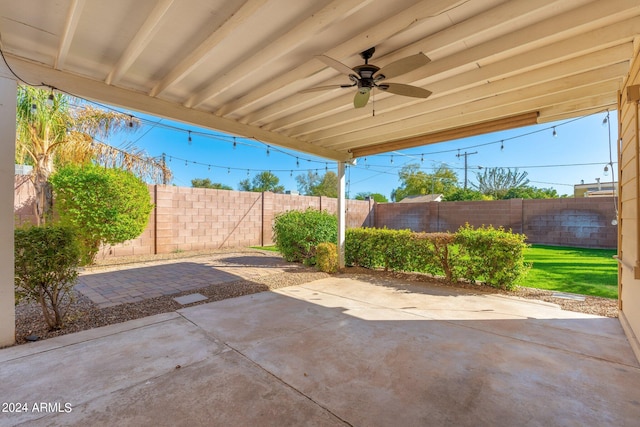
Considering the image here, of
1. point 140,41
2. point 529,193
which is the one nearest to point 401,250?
point 140,41

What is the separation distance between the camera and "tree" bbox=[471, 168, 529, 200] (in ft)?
112

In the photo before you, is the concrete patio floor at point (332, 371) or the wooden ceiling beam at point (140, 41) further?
the wooden ceiling beam at point (140, 41)

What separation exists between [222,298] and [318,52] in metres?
3.58

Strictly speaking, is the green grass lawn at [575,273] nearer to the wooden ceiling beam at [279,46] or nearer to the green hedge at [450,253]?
the green hedge at [450,253]

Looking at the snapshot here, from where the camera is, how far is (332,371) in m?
2.36

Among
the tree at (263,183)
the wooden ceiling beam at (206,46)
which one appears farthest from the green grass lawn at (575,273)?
the tree at (263,183)

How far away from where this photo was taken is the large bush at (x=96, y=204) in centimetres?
611

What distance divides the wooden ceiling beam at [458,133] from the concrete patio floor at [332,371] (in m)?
2.69

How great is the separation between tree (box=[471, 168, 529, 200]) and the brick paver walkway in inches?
1317

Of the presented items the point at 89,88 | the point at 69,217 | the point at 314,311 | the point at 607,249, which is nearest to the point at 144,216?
the point at 69,217

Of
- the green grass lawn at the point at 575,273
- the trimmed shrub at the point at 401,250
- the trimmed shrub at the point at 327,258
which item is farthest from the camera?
the trimmed shrub at the point at 327,258

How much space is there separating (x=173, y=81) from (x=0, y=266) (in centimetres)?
243

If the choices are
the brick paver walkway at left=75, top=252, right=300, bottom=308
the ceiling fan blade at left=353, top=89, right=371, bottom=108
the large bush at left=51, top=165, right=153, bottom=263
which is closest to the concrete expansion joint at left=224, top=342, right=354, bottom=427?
the brick paver walkway at left=75, top=252, right=300, bottom=308

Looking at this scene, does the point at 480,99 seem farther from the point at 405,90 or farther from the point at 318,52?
the point at 318,52
